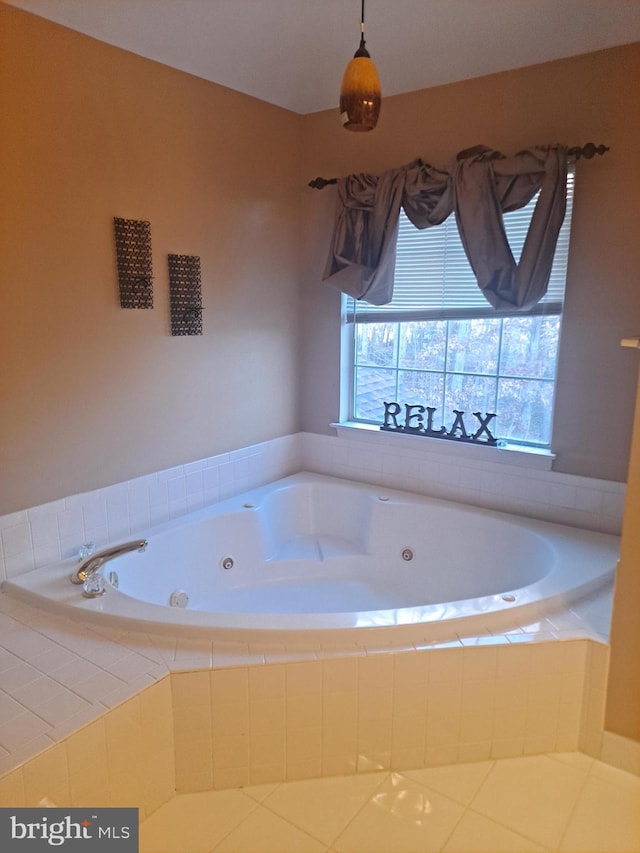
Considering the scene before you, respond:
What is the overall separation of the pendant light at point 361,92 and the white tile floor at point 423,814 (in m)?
1.92

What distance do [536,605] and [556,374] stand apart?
1.08 meters

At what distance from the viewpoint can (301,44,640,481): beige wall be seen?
2.37 metres

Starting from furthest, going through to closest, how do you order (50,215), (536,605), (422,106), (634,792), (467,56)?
1. (422,106)
2. (467,56)
3. (50,215)
4. (536,605)
5. (634,792)

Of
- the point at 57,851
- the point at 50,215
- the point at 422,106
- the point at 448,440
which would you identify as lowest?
the point at 57,851

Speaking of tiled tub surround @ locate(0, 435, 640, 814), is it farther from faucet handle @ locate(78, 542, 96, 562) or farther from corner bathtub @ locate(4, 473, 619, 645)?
faucet handle @ locate(78, 542, 96, 562)

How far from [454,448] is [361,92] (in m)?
1.76

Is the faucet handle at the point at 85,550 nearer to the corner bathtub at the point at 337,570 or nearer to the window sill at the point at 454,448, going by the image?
the corner bathtub at the point at 337,570

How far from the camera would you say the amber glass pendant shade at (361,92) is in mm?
1601

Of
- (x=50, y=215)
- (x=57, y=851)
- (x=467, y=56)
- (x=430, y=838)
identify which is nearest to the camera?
(x=57, y=851)

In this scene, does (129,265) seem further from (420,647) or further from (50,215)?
(420,647)

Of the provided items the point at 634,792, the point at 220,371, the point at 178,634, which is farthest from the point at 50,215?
the point at 634,792

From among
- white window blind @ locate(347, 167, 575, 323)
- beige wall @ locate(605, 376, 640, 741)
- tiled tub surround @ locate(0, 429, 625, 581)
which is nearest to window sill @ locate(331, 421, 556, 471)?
tiled tub surround @ locate(0, 429, 625, 581)

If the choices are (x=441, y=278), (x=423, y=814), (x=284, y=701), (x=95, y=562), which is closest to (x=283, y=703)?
(x=284, y=701)

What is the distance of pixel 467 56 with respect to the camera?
96.9 inches
